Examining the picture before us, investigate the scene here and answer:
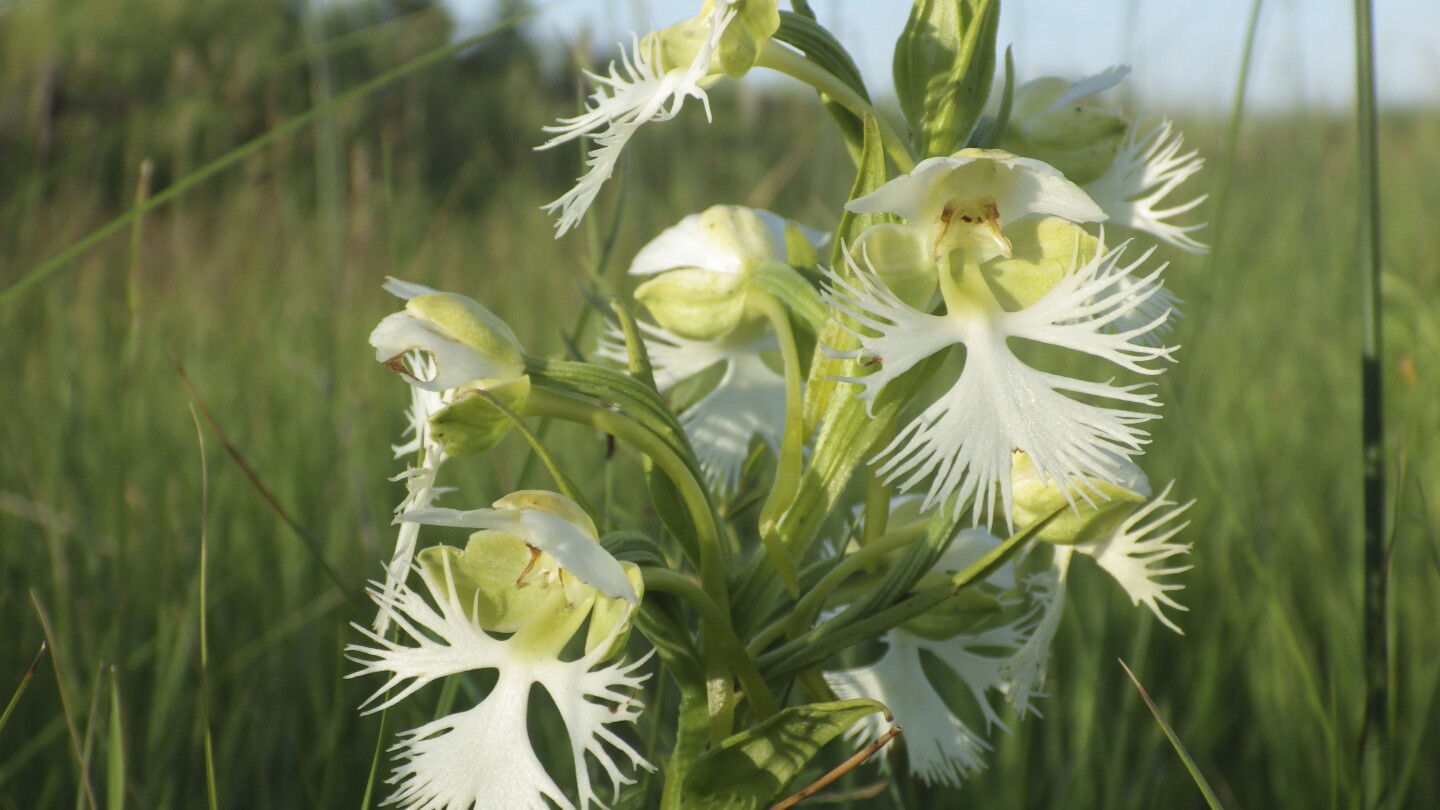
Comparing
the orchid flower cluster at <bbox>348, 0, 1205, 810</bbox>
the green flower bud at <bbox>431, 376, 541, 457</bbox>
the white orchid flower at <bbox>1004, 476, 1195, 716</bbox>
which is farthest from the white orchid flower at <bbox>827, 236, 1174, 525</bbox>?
the green flower bud at <bbox>431, 376, 541, 457</bbox>

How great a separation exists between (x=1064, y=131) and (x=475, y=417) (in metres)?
0.51

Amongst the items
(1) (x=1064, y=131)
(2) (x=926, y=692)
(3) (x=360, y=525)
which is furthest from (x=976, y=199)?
(3) (x=360, y=525)

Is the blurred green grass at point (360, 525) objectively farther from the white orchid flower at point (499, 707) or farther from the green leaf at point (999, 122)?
the green leaf at point (999, 122)

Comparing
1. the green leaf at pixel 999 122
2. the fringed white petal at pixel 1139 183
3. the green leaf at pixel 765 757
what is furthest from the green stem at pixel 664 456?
the fringed white petal at pixel 1139 183

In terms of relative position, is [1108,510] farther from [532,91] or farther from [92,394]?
[532,91]

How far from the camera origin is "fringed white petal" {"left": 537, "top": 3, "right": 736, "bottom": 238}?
818 millimetres

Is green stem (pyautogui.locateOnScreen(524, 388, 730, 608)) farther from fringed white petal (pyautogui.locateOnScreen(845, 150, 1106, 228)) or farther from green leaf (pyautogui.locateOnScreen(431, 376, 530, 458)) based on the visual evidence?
fringed white petal (pyautogui.locateOnScreen(845, 150, 1106, 228))

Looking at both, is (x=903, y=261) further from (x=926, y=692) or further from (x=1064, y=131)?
(x=926, y=692)

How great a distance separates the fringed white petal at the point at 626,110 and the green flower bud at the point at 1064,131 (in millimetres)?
275

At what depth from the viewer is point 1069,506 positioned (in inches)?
33.9

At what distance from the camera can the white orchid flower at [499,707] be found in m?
0.74

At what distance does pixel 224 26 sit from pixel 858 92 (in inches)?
225

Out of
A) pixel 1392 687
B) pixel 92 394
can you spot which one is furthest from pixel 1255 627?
pixel 92 394

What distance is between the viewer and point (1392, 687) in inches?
39.3
